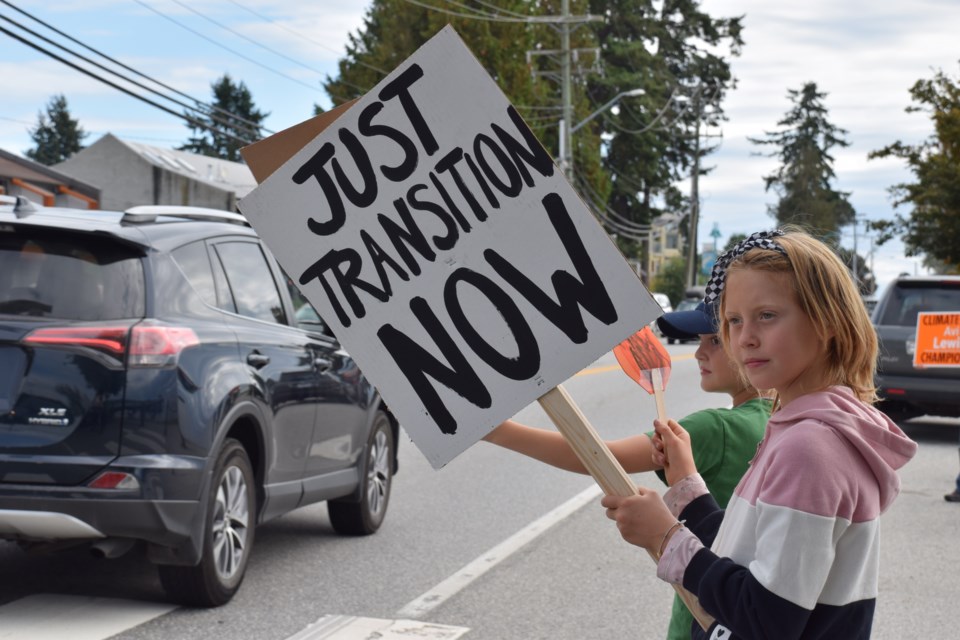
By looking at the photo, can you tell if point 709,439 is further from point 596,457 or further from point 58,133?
point 58,133

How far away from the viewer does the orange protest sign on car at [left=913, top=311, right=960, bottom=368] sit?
13.6 m

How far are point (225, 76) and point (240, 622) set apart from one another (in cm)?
11382

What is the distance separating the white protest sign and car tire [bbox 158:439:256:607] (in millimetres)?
3655

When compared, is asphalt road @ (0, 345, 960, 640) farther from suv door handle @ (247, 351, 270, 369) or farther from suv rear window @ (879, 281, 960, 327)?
suv rear window @ (879, 281, 960, 327)

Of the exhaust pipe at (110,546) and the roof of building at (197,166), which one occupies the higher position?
the roof of building at (197,166)

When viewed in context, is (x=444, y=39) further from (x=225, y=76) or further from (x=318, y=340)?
(x=225, y=76)

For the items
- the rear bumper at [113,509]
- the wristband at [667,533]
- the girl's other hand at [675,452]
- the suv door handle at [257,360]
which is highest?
the girl's other hand at [675,452]

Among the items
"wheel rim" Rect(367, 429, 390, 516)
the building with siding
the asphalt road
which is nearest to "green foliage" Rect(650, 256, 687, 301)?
the building with siding

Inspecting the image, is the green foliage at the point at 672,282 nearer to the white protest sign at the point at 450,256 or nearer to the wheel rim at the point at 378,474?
the wheel rim at the point at 378,474

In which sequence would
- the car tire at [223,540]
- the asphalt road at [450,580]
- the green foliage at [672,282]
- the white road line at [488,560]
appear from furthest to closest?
the green foliage at [672,282] < the white road line at [488,560] < the car tire at [223,540] < the asphalt road at [450,580]

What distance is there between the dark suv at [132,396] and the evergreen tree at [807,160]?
363ft

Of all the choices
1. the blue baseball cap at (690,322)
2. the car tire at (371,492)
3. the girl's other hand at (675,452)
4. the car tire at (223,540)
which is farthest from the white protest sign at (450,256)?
the car tire at (371,492)

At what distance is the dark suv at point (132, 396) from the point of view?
5.83 metres

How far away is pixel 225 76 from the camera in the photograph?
11588 centimetres
